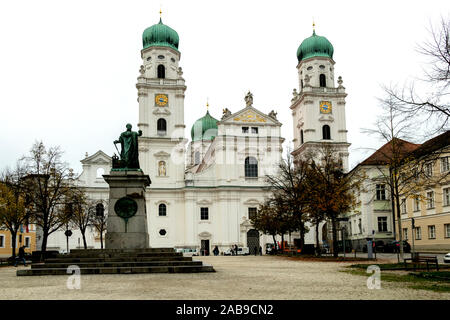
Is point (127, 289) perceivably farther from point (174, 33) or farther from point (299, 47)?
point (299, 47)

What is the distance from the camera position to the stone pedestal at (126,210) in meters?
19.6

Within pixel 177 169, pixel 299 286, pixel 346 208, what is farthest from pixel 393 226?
pixel 299 286

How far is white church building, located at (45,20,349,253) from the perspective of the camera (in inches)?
2431

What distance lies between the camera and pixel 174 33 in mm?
66500

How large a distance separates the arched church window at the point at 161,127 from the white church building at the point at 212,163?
74mm

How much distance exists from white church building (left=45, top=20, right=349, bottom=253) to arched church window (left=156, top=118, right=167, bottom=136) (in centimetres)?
7

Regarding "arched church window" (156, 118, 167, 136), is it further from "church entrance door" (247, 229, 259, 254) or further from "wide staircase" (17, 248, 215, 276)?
"wide staircase" (17, 248, 215, 276)

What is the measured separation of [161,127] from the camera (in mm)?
62938

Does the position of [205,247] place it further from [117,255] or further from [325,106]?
[117,255]

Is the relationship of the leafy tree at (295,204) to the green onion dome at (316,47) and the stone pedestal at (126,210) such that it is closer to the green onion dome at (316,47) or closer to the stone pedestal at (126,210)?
the stone pedestal at (126,210)

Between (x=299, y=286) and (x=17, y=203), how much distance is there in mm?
25960

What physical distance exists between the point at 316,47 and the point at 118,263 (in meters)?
55.8

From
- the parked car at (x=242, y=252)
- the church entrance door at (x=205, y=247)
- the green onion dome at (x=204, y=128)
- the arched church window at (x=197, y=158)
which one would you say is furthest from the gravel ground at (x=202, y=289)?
the green onion dome at (x=204, y=128)

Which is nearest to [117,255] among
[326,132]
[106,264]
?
[106,264]
